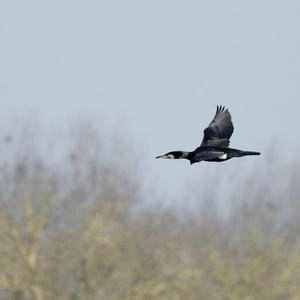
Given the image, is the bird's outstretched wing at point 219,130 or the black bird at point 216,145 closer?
the black bird at point 216,145

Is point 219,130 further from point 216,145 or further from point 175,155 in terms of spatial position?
point 175,155

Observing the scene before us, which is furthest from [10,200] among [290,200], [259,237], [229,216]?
[290,200]

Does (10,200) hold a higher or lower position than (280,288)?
higher

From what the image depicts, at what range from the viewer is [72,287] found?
87.3 ft

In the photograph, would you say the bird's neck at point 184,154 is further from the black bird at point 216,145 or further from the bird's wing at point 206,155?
the bird's wing at point 206,155

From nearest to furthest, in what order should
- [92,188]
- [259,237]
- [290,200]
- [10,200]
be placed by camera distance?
[259,237]
[10,200]
[92,188]
[290,200]

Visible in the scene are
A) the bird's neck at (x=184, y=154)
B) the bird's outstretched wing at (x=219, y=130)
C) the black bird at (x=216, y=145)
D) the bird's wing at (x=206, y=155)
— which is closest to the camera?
the bird's wing at (x=206, y=155)

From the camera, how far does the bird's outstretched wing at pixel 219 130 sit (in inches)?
672

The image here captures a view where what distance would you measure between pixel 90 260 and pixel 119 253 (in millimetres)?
598

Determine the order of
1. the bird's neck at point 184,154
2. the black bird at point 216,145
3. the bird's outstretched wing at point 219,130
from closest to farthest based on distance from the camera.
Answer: the black bird at point 216,145 < the bird's neck at point 184,154 < the bird's outstretched wing at point 219,130

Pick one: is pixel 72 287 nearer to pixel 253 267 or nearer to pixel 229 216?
pixel 253 267

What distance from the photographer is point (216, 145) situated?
16.8m

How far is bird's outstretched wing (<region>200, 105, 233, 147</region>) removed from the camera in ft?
56.0

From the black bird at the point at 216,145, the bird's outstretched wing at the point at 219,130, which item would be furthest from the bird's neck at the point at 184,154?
the bird's outstretched wing at the point at 219,130
